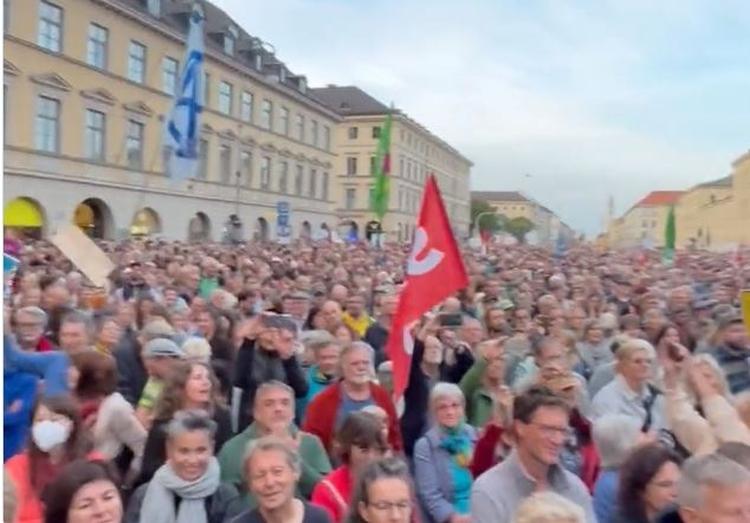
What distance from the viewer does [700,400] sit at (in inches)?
198

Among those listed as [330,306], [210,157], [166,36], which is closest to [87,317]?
[330,306]

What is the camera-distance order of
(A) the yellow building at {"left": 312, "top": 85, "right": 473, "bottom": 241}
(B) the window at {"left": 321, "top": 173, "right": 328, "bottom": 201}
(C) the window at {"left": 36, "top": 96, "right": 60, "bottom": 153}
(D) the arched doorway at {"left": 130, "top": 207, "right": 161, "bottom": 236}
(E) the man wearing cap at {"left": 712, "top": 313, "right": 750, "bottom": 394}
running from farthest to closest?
(A) the yellow building at {"left": 312, "top": 85, "right": 473, "bottom": 241}
(B) the window at {"left": 321, "top": 173, "right": 328, "bottom": 201}
(D) the arched doorway at {"left": 130, "top": 207, "right": 161, "bottom": 236}
(C) the window at {"left": 36, "top": 96, "right": 60, "bottom": 153}
(E) the man wearing cap at {"left": 712, "top": 313, "right": 750, "bottom": 394}

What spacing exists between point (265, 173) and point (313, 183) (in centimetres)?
824

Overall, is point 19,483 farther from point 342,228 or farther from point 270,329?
point 342,228

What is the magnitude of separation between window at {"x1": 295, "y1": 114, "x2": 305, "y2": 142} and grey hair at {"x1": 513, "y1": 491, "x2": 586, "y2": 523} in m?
55.2

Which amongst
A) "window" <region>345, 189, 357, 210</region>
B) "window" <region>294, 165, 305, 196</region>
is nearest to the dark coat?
"window" <region>294, 165, 305, 196</region>

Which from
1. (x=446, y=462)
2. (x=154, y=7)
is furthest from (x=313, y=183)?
(x=446, y=462)

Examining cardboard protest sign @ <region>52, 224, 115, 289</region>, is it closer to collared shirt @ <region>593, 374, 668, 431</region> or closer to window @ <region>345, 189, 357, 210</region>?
collared shirt @ <region>593, 374, 668, 431</region>

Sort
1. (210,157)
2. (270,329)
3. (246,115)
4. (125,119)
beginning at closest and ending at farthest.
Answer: (270,329) → (125,119) → (210,157) → (246,115)

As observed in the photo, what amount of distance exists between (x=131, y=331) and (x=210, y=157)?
3949cm

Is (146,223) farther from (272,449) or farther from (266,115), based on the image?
(272,449)

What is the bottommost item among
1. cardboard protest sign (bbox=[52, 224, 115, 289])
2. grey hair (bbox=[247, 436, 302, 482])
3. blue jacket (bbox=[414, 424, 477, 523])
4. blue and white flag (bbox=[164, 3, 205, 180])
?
blue jacket (bbox=[414, 424, 477, 523])

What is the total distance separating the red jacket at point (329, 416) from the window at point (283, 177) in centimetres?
4951

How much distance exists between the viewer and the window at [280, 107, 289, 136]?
55.2 m
